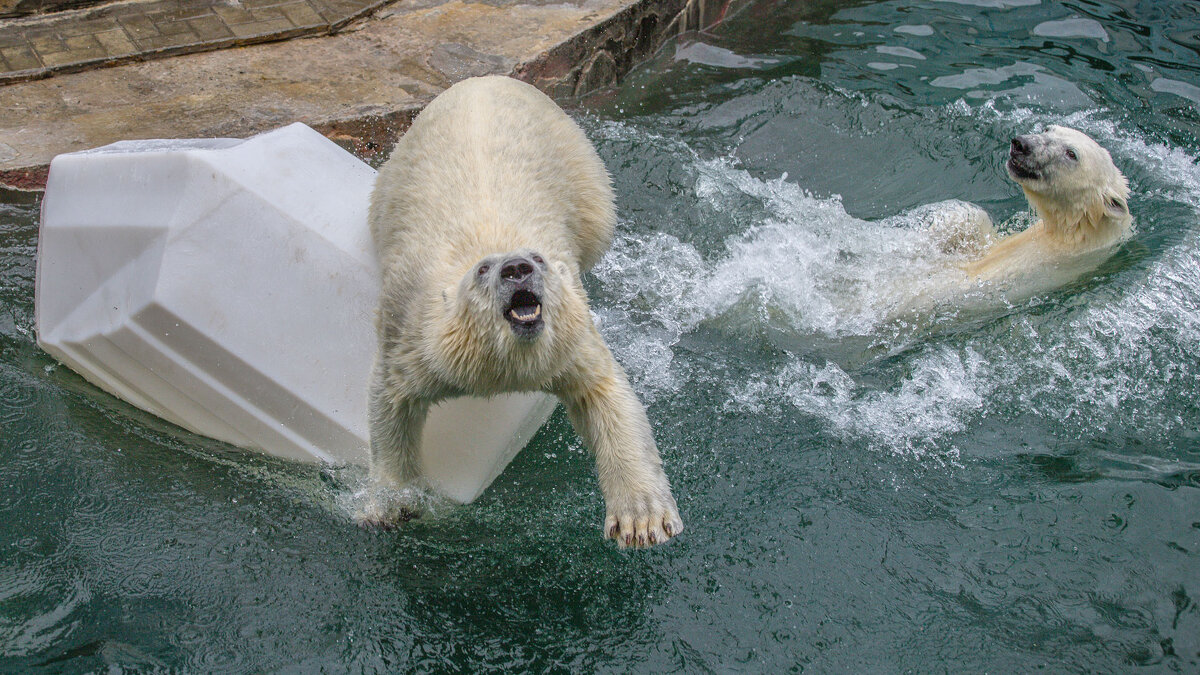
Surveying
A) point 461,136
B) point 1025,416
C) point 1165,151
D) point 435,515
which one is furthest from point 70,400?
point 1165,151

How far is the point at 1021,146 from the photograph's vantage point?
4535mm

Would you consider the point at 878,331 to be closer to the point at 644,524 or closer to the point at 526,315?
the point at 644,524

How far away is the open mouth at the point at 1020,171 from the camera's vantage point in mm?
4508

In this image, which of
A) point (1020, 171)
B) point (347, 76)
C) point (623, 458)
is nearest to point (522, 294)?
point (623, 458)

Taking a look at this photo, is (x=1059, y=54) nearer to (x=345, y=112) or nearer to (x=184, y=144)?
(x=345, y=112)

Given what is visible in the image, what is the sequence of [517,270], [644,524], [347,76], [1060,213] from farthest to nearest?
[347,76]
[1060,213]
[644,524]
[517,270]

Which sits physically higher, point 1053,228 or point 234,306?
point 234,306

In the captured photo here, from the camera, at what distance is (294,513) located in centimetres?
337

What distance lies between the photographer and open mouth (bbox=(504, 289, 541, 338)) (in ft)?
8.63

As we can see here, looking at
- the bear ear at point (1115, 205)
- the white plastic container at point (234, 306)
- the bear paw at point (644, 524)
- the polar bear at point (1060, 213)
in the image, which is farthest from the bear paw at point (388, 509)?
the bear ear at point (1115, 205)

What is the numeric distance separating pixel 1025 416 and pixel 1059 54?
12.8 ft

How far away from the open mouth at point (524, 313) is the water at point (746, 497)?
995mm

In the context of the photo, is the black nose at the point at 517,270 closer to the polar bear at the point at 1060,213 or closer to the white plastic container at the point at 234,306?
the white plastic container at the point at 234,306

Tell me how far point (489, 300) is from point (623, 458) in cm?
69
